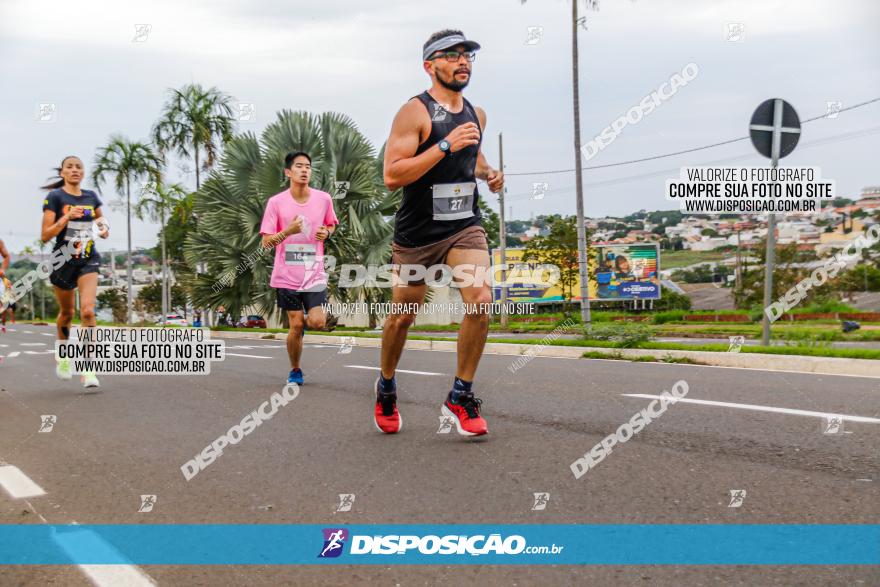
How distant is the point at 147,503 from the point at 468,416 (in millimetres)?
1748

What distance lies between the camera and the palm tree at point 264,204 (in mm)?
21844

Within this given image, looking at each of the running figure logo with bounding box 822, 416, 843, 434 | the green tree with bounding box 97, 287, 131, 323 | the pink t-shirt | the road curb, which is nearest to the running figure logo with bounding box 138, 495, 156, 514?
the running figure logo with bounding box 822, 416, 843, 434

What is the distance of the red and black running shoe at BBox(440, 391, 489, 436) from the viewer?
4.36m

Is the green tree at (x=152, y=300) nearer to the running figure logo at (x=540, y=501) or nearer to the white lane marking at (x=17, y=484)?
the white lane marking at (x=17, y=484)

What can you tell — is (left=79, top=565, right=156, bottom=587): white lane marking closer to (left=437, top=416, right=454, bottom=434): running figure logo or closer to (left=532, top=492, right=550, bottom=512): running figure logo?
(left=532, top=492, right=550, bottom=512): running figure logo

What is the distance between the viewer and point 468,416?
14.4ft

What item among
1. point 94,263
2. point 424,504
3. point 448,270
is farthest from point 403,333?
point 94,263

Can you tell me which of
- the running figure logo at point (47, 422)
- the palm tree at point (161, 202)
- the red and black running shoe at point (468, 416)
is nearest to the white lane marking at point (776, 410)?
the red and black running shoe at point (468, 416)

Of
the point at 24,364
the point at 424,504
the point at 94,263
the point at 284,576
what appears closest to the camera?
the point at 284,576

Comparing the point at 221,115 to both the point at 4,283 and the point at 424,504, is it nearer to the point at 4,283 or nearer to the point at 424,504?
the point at 4,283

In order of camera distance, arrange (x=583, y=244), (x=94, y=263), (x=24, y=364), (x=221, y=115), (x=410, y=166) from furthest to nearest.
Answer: (x=221, y=115) < (x=583, y=244) < (x=24, y=364) < (x=94, y=263) < (x=410, y=166)

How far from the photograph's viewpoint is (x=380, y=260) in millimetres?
21469

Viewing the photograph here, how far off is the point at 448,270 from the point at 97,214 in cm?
435

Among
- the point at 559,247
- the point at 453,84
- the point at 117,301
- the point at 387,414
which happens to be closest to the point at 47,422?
the point at 387,414
